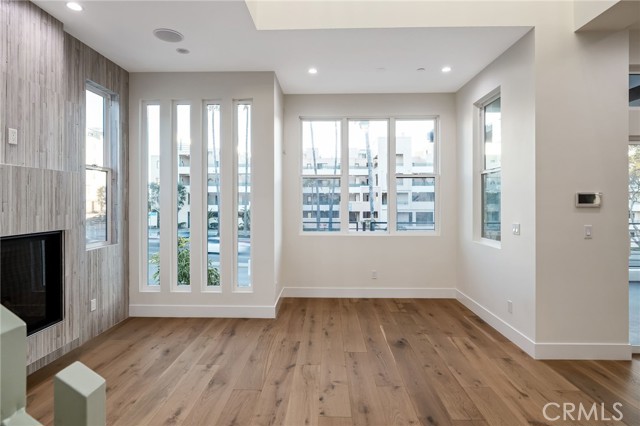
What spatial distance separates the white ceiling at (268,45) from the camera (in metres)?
2.79

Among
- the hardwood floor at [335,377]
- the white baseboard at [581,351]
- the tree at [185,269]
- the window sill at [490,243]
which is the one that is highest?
the window sill at [490,243]

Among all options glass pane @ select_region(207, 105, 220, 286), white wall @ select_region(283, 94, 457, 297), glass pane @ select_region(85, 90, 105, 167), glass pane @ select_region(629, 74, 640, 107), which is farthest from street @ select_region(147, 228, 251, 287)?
glass pane @ select_region(629, 74, 640, 107)

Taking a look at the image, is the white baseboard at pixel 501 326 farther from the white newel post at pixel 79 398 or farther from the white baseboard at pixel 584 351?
the white newel post at pixel 79 398

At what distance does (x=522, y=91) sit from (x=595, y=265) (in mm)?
1658

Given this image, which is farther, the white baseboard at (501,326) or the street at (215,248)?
the street at (215,248)

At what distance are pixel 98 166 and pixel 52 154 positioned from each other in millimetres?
725

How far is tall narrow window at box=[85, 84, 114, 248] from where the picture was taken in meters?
3.46

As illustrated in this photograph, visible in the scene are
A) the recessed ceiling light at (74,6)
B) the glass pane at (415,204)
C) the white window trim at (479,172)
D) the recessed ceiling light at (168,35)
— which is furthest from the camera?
the glass pane at (415,204)

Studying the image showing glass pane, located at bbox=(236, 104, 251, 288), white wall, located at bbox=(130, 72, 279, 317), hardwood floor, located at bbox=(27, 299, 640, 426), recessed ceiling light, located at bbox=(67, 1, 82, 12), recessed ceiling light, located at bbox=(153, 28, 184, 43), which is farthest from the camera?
glass pane, located at bbox=(236, 104, 251, 288)

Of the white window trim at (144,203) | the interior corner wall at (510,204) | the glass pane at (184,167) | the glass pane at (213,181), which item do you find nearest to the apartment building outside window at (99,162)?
the white window trim at (144,203)

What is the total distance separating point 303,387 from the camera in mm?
2486

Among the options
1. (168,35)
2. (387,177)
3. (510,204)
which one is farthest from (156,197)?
(510,204)

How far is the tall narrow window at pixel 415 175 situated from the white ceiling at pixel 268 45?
2.68ft

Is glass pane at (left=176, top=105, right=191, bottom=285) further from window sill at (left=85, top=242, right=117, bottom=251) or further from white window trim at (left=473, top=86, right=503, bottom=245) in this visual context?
white window trim at (left=473, top=86, right=503, bottom=245)
